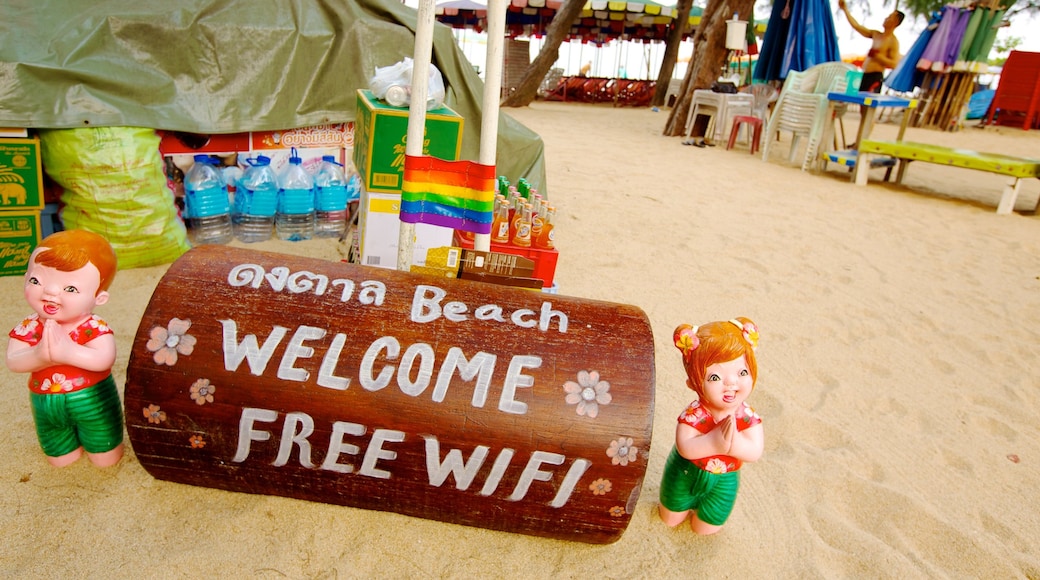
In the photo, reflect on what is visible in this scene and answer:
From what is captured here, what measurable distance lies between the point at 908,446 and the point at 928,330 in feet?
4.89

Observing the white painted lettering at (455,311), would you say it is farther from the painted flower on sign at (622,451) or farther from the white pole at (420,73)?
the white pole at (420,73)

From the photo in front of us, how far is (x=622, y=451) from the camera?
6.09 feet

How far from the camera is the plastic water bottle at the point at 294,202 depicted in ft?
14.1

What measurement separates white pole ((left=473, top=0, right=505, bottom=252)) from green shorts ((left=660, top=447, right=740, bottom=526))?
3.41 ft

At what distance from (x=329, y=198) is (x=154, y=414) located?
8.90 feet

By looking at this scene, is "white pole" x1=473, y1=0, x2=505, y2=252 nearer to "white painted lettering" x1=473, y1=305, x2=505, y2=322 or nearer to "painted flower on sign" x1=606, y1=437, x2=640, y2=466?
"white painted lettering" x1=473, y1=305, x2=505, y2=322

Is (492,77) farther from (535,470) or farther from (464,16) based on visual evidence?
(464,16)

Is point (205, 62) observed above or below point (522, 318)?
above

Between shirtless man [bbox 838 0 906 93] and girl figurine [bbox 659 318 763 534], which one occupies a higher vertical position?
shirtless man [bbox 838 0 906 93]

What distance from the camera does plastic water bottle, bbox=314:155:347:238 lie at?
4430 millimetres

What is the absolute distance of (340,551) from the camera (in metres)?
1.93

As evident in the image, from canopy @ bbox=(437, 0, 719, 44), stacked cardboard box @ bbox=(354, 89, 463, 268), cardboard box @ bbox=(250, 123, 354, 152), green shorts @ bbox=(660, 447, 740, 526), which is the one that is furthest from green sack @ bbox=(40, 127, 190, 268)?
canopy @ bbox=(437, 0, 719, 44)

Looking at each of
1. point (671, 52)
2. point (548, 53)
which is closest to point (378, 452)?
point (548, 53)

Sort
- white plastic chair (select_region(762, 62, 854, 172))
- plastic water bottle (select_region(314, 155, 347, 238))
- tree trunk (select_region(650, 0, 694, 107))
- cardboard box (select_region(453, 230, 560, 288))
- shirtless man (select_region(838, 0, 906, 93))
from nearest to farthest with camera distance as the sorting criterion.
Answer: cardboard box (select_region(453, 230, 560, 288))
plastic water bottle (select_region(314, 155, 347, 238))
white plastic chair (select_region(762, 62, 854, 172))
shirtless man (select_region(838, 0, 906, 93))
tree trunk (select_region(650, 0, 694, 107))
